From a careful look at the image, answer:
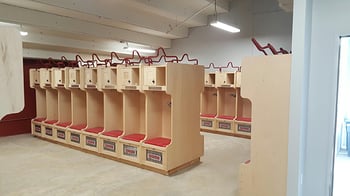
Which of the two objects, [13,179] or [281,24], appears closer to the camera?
[13,179]

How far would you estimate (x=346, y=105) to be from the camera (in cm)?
222

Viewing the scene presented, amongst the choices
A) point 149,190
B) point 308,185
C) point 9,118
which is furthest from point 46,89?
point 308,185

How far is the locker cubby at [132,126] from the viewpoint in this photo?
4.56m

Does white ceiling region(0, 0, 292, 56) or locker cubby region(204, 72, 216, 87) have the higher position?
white ceiling region(0, 0, 292, 56)

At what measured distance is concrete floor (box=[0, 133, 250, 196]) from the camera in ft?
11.7

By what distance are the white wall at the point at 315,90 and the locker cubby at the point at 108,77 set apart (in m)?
3.56

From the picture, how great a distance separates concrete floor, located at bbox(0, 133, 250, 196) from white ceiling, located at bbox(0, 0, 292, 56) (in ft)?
9.34

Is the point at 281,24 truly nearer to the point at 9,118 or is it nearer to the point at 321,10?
the point at 321,10

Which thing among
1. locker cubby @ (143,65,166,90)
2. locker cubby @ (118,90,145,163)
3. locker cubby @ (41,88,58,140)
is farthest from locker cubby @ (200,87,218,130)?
locker cubby @ (41,88,58,140)

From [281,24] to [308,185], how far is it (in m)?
6.50

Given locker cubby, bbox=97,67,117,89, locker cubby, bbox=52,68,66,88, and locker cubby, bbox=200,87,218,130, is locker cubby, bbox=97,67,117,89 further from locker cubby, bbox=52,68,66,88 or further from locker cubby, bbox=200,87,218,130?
locker cubby, bbox=200,87,218,130

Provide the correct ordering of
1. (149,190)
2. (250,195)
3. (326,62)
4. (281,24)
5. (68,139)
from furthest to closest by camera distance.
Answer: (281,24) < (68,139) < (149,190) < (250,195) < (326,62)

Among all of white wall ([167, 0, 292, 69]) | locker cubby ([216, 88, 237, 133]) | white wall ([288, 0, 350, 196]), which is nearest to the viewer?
white wall ([288, 0, 350, 196])

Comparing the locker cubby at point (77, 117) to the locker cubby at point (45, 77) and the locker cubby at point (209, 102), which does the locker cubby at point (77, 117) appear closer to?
the locker cubby at point (45, 77)
